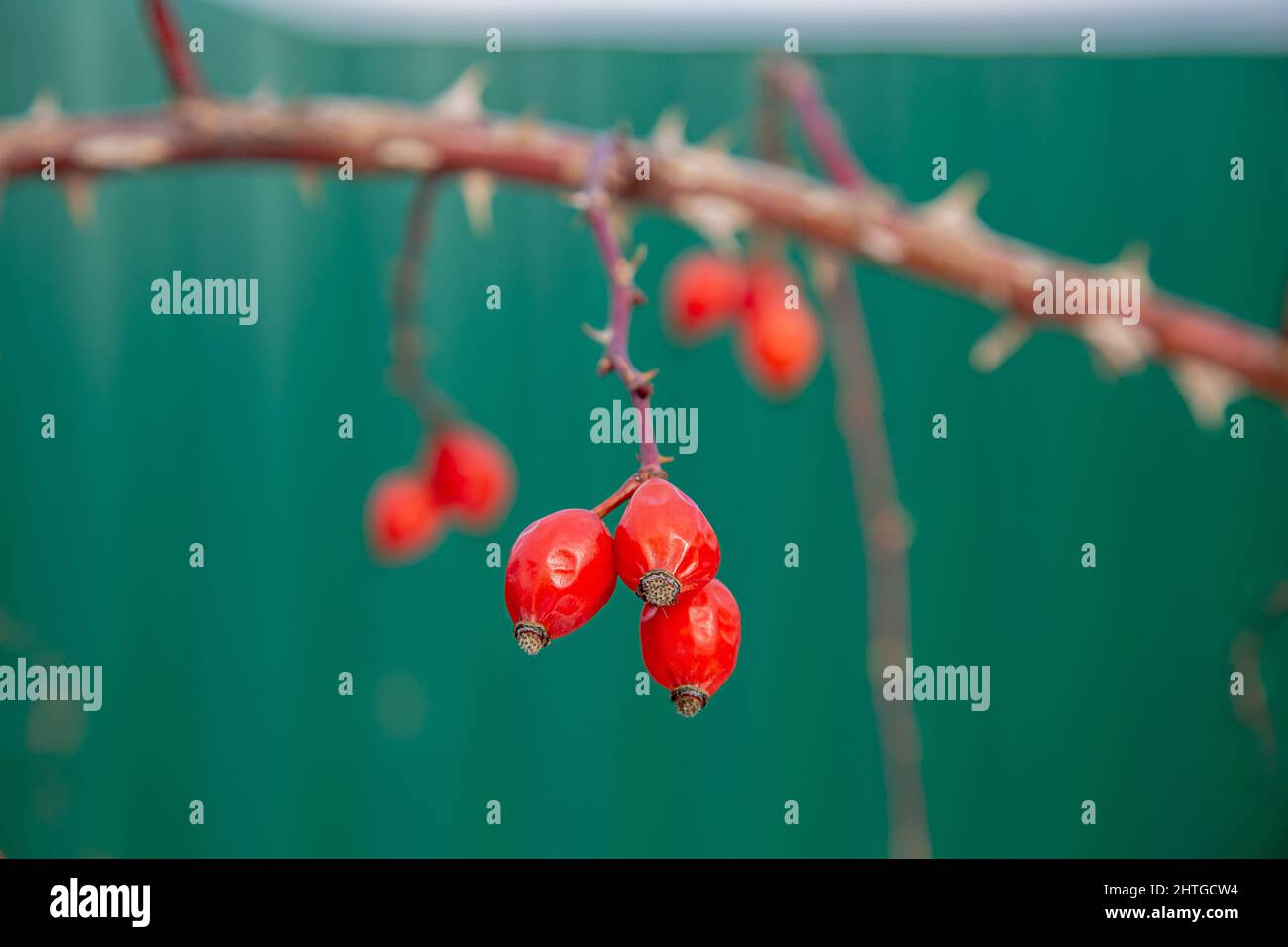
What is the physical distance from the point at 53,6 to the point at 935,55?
2.65 metres

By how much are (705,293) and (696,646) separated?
114cm

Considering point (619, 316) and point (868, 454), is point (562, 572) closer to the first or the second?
point (619, 316)

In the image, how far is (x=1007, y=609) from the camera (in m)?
3.07

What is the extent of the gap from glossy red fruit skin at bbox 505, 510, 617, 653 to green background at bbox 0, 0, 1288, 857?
220cm

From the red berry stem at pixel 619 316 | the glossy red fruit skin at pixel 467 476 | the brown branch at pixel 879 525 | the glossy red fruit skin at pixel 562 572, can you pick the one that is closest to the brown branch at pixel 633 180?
the brown branch at pixel 879 525

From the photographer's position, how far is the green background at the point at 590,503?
9.64 ft

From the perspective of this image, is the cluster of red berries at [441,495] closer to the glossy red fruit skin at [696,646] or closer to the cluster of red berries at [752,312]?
the cluster of red berries at [752,312]

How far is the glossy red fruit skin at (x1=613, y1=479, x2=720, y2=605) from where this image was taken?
0.76 m

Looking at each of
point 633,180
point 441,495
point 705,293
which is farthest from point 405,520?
point 633,180

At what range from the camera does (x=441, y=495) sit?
5.88 ft

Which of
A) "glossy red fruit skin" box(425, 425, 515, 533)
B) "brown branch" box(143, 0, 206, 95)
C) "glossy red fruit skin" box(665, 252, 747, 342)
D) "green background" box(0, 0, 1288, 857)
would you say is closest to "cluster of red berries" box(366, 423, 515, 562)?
"glossy red fruit skin" box(425, 425, 515, 533)

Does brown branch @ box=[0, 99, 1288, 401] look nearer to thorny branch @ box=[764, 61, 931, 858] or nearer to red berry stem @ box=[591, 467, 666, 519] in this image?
thorny branch @ box=[764, 61, 931, 858]
